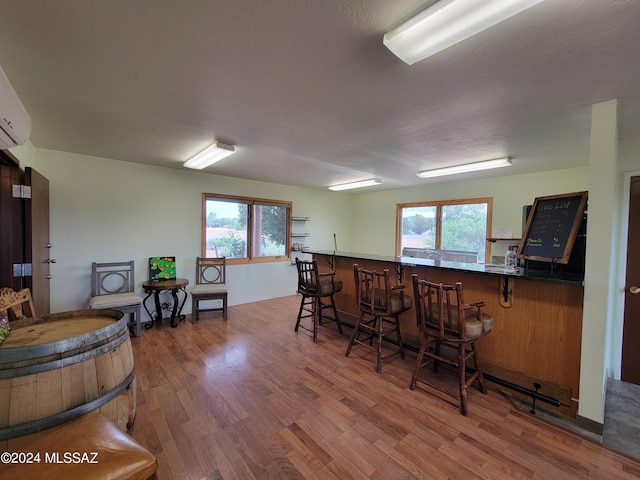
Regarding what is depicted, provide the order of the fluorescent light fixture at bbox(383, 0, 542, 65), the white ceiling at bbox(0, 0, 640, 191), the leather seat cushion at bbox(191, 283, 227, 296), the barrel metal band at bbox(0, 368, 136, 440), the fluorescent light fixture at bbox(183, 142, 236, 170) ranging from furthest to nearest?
the leather seat cushion at bbox(191, 283, 227, 296) < the fluorescent light fixture at bbox(183, 142, 236, 170) < the white ceiling at bbox(0, 0, 640, 191) < the fluorescent light fixture at bbox(383, 0, 542, 65) < the barrel metal band at bbox(0, 368, 136, 440)

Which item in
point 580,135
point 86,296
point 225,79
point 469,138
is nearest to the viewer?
point 225,79

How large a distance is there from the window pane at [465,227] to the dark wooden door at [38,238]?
5745 mm

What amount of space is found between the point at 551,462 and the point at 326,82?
2.72 metres

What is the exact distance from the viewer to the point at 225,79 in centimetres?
176

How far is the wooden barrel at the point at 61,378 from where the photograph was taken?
0.98 m

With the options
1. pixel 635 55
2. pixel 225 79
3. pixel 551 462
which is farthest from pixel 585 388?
pixel 225 79

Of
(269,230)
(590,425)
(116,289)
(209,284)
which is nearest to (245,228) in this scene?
(269,230)

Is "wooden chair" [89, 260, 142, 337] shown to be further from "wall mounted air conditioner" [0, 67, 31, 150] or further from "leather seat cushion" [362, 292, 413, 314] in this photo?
"leather seat cushion" [362, 292, 413, 314]

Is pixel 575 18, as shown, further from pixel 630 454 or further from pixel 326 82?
pixel 630 454

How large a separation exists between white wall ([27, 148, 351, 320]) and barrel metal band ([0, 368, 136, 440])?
3336mm

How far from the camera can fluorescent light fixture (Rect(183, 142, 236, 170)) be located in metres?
3.03

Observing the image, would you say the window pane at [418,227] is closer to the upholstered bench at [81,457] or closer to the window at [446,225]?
the window at [446,225]

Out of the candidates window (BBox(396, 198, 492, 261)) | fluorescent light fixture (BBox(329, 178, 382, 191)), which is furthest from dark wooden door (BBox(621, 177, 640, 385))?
fluorescent light fixture (BBox(329, 178, 382, 191))

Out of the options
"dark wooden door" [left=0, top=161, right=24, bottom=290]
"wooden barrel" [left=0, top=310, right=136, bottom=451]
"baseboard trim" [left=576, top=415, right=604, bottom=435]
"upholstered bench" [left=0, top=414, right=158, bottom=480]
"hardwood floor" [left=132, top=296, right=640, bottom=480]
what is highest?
"dark wooden door" [left=0, top=161, right=24, bottom=290]
